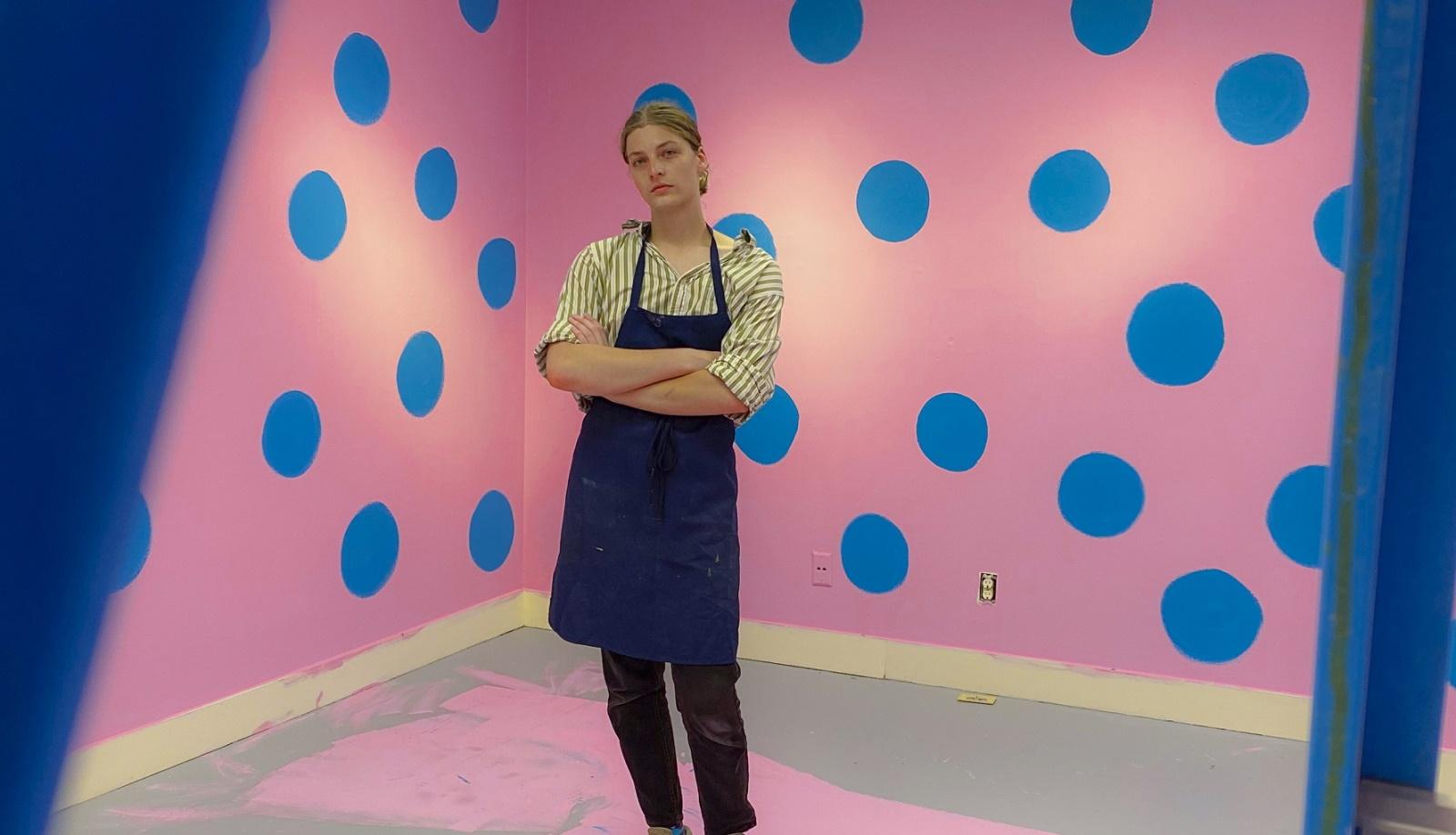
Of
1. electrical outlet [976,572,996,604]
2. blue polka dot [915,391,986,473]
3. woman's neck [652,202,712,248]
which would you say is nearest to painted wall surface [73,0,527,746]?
woman's neck [652,202,712,248]

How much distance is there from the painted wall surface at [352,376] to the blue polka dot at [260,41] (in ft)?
7.36

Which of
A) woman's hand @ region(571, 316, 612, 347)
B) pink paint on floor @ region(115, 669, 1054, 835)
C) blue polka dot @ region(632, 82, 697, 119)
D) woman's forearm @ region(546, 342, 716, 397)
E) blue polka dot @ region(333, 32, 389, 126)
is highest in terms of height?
blue polka dot @ region(632, 82, 697, 119)

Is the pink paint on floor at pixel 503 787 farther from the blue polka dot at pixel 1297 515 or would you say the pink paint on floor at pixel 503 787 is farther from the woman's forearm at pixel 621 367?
the blue polka dot at pixel 1297 515

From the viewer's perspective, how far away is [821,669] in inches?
135

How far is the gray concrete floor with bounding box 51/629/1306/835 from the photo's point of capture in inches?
91.3

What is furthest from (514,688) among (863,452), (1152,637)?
(1152,637)

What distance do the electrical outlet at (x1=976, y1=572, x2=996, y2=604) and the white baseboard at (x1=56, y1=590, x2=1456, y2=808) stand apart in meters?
0.16

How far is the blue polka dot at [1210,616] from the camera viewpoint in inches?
115

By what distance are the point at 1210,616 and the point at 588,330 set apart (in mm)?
1969

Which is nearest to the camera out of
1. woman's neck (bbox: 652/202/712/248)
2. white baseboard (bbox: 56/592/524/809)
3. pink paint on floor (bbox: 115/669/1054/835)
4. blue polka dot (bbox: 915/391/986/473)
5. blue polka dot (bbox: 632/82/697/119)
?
woman's neck (bbox: 652/202/712/248)

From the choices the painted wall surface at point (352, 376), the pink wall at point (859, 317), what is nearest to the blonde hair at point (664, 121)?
the painted wall surface at point (352, 376)

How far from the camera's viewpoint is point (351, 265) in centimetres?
302

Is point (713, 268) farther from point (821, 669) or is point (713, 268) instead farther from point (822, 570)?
point (821, 669)

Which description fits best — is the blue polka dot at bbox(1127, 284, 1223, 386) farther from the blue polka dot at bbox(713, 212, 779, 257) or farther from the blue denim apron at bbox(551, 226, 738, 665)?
the blue denim apron at bbox(551, 226, 738, 665)
